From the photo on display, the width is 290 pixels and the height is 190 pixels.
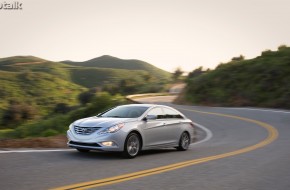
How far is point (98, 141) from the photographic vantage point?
35.5 feet

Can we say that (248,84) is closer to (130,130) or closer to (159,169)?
(130,130)

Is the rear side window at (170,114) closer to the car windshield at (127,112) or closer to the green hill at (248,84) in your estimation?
the car windshield at (127,112)

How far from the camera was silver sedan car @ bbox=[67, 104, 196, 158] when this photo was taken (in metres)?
11.0

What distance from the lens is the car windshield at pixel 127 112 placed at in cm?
1220

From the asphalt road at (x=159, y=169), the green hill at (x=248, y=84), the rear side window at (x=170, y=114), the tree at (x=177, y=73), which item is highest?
the tree at (x=177, y=73)

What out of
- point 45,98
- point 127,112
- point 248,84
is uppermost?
point 45,98

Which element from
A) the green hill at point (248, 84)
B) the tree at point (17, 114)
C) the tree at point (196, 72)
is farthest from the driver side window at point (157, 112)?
the tree at point (196, 72)

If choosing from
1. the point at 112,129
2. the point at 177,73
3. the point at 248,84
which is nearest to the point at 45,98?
the point at 177,73

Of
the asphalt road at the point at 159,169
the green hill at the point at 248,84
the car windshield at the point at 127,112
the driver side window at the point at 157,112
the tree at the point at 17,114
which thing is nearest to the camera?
the asphalt road at the point at 159,169

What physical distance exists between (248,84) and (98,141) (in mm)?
39079

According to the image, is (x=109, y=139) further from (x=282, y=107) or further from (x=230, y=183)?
(x=282, y=107)

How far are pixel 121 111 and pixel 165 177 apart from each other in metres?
4.28

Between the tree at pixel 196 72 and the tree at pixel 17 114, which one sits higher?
the tree at pixel 196 72

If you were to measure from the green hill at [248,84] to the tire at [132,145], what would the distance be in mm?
29565
